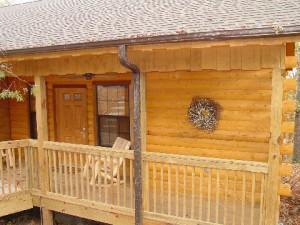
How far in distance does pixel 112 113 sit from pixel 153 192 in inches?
112

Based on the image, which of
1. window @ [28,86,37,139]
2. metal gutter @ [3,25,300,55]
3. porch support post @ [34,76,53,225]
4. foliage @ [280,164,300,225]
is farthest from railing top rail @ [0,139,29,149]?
foliage @ [280,164,300,225]

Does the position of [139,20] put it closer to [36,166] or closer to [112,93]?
[112,93]

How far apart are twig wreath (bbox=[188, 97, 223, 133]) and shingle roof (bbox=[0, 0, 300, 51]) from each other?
6.09ft

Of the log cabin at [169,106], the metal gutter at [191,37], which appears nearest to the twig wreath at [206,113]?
the log cabin at [169,106]

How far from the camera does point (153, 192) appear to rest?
22.0 feet

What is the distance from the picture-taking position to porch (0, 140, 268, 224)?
5.17 meters

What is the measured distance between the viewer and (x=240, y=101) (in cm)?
640

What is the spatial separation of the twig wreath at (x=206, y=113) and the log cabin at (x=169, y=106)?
32mm

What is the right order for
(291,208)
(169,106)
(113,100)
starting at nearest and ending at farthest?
(169,106) → (291,208) → (113,100)

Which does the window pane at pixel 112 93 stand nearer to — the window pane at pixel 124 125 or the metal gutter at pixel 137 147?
the window pane at pixel 124 125

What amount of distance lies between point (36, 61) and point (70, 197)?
3.02 meters

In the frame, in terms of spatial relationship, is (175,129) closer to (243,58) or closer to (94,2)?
(243,58)

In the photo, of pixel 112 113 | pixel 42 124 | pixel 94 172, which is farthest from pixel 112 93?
pixel 94 172

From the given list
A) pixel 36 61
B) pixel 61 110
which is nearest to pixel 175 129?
pixel 36 61
